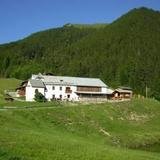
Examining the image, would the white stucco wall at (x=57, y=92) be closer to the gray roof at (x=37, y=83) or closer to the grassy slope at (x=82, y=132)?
the gray roof at (x=37, y=83)

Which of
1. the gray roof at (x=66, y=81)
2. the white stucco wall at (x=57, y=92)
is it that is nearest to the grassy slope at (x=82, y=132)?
the gray roof at (x=66, y=81)

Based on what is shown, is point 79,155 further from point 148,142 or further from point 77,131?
point 148,142

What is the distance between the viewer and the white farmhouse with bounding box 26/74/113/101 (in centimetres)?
11945

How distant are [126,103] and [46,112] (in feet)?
111

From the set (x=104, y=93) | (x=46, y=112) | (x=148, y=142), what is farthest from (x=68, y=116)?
(x=104, y=93)

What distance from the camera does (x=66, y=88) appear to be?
12738cm

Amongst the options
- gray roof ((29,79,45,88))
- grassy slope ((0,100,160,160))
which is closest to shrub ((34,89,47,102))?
gray roof ((29,79,45,88))

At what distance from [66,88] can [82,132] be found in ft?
178

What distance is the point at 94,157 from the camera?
39812 millimetres

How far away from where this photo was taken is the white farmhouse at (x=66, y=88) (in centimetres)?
11945

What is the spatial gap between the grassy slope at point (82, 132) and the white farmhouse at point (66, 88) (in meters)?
21.2

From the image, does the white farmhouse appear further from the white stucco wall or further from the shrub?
the shrub

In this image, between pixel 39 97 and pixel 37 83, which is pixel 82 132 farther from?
pixel 37 83

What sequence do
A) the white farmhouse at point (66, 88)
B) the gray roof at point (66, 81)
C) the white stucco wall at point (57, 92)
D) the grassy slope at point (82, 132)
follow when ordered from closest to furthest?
the grassy slope at point (82, 132) → the white farmhouse at point (66, 88) → the white stucco wall at point (57, 92) → the gray roof at point (66, 81)
